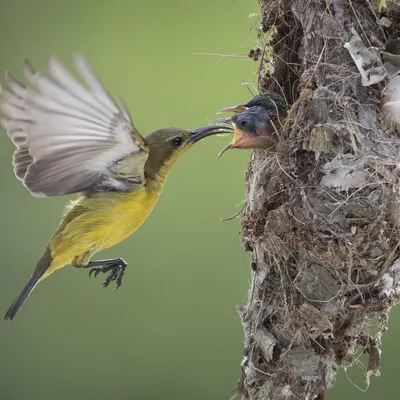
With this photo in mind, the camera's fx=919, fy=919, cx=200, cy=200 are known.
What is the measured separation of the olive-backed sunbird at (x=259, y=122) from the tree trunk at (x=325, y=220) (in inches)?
2.3

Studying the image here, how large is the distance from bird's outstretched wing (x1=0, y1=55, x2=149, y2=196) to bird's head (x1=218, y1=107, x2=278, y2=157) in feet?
0.93

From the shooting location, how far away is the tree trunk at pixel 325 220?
2.34m

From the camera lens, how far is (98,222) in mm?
2693

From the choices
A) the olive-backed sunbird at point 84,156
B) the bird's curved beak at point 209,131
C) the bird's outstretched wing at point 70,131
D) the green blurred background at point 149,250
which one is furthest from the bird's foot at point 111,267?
the green blurred background at point 149,250

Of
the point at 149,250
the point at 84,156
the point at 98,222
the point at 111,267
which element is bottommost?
the point at 149,250

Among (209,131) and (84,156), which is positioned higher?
(84,156)

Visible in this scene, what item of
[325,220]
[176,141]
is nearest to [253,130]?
[176,141]

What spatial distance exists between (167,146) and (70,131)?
42 centimetres

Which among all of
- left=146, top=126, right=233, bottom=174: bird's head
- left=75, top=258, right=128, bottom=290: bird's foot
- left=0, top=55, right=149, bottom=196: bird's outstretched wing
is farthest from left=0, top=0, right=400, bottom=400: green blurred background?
left=0, top=55, right=149, bottom=196: bird's outstretched wing

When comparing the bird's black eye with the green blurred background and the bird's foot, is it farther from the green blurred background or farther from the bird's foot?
the green blurred background

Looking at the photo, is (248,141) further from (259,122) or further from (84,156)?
(84,156)

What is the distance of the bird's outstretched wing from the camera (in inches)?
85.6

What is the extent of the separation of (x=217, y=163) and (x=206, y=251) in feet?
1.39

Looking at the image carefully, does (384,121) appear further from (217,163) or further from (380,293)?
(217,163)
